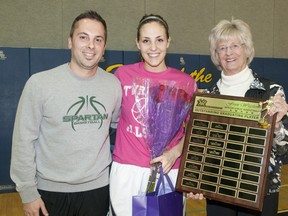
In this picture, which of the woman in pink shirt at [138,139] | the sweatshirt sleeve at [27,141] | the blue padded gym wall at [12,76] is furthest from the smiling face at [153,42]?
the blue padded gym wall at [12,76]

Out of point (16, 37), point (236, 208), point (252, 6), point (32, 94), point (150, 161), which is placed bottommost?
point (236, 208)

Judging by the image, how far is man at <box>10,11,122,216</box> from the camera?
171cm

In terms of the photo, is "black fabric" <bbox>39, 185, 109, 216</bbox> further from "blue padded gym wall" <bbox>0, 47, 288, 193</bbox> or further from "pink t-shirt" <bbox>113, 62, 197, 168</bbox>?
"blue padded gym wall" <bbox>0, 47, 288, 193</bbox>

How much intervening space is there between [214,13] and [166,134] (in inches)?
218

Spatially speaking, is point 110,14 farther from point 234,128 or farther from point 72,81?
point 234,128

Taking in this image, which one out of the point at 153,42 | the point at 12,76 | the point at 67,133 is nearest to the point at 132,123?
the point at 67,133

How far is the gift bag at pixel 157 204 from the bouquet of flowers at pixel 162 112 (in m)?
0.20

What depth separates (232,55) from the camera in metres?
1.87

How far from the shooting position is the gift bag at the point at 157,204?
1.55 m

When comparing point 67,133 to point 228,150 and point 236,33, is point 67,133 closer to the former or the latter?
point 228,150

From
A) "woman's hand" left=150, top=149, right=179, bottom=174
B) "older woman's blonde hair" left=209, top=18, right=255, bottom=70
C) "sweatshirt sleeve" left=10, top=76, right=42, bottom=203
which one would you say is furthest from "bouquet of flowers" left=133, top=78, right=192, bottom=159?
"sweatshirt sleeve" left=10, top=76, right=42, bottom=203

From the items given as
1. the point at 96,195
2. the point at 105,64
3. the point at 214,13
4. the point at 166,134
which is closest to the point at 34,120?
the point at 96,195

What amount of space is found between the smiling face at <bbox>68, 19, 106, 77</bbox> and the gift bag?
2.56 feet

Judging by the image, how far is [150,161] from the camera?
1.71 meters
